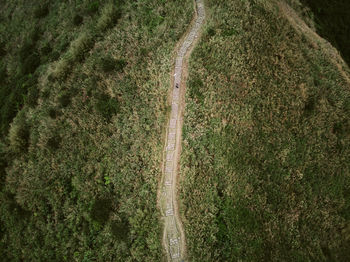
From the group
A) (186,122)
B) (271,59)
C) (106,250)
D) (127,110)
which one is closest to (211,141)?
(186,122)

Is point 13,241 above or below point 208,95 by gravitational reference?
below

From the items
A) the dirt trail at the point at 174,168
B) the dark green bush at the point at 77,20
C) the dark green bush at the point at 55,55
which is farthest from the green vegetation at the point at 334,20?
the dark green bush at the point at 55,55

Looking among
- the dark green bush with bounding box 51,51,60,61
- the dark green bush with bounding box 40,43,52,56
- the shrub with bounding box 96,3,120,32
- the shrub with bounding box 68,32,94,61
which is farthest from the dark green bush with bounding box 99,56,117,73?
the dark green bush with bounding box 40,43,52,56

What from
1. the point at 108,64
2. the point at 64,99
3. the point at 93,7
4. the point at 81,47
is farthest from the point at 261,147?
the point at 93,7

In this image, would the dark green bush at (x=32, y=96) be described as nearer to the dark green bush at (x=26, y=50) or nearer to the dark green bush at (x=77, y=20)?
the dark green bush at (x=26, y=50)

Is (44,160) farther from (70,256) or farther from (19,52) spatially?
(19,52)
